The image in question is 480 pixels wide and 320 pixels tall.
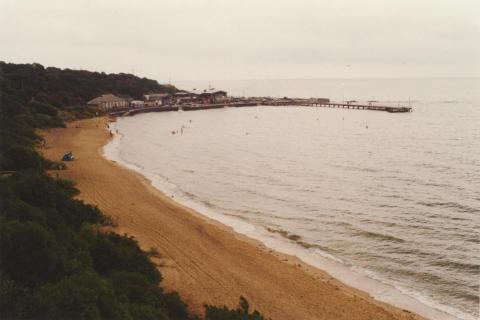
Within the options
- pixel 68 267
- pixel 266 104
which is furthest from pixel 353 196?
pixel 266 104

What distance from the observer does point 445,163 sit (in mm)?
43438

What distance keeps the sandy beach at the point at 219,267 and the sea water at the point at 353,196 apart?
5.12 ft

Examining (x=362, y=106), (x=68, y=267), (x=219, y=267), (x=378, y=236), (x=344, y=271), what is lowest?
(x=344, y=271)

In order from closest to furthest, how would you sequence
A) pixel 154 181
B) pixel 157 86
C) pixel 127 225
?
pixel 127 225 → pixel 154 181 → pixel 157 86

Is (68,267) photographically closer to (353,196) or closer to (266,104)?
(353,196)

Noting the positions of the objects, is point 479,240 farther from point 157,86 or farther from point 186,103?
point 157,86

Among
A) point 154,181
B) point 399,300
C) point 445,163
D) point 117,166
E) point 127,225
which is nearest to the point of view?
point 399,300

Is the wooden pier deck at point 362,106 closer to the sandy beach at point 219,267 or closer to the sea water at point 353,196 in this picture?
the sea water at point 353,196

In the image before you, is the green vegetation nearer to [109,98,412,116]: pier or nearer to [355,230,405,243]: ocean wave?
[355,230,405,243]: ocean wave

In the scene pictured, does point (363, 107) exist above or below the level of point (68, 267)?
above

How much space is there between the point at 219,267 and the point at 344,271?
17.7ft

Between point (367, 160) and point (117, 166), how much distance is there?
24350 millimetres

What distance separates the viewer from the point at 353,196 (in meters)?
30.8

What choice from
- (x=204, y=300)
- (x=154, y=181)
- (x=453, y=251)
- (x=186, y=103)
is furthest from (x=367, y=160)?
(x=186, y=103)
